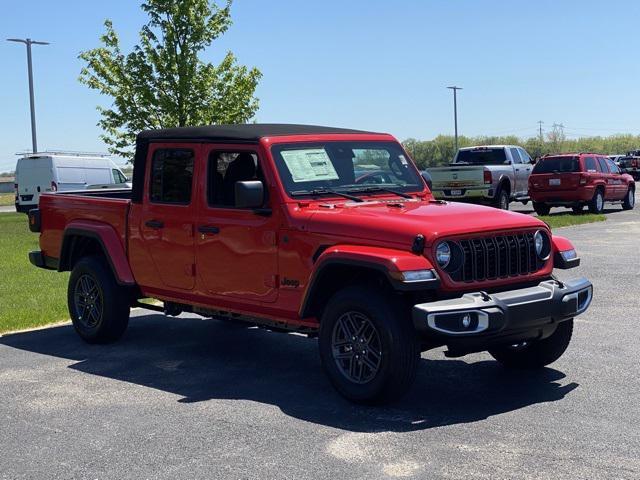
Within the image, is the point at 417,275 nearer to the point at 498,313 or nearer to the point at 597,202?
the point at 498,313

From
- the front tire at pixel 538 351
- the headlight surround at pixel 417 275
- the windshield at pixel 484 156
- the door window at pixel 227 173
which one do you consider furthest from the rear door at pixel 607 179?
the headlight surround at pixel 417 275

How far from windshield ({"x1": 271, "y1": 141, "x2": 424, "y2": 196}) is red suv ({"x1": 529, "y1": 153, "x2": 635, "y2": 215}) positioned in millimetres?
18472

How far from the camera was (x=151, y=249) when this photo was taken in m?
8.41

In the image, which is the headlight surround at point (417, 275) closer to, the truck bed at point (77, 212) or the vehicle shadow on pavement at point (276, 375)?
the vehicle shadow on pavement at point (276, 375)

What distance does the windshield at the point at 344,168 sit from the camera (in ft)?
24.4

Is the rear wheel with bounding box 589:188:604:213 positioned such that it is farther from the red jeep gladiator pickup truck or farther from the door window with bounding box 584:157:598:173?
the red jeep gladiator pickup truck

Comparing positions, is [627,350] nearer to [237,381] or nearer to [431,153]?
[237,381]

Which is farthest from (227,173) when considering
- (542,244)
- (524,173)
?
(524,173)

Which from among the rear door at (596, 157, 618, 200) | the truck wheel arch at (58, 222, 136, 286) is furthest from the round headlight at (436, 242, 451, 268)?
the rear door at (596, 157, 618, 200)

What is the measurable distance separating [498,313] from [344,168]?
210 centimetres

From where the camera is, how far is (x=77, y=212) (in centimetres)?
935

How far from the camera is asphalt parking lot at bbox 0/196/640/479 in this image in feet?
17.4

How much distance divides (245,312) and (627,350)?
3328 mm

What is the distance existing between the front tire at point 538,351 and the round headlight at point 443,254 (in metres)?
1.34
